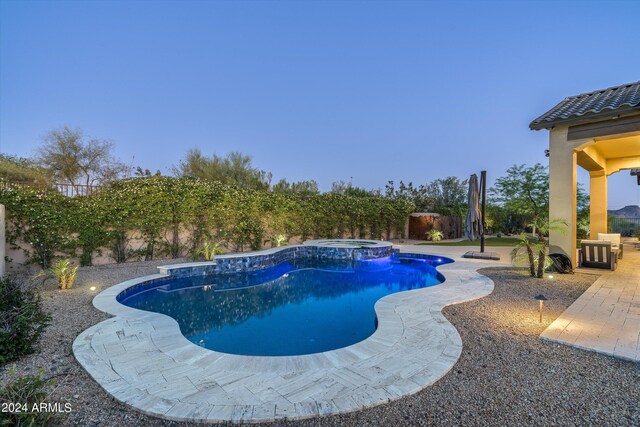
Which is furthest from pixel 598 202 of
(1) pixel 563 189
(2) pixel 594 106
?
(2) pixel 594 106

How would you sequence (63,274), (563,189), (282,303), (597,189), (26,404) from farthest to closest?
(597,189) → (563,189) → (282,303) → (63,274) → (26,404)

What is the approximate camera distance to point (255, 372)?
3141 mm

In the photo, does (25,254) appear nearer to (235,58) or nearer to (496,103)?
(235,58)

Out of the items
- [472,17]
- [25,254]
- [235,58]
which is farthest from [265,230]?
[472,17]

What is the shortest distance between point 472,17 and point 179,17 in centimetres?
1550

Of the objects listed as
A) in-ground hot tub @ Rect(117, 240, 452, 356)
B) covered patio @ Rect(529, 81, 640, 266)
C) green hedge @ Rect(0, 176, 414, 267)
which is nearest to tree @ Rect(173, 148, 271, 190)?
green hedge @ Rect(0, 176, 414, 267)

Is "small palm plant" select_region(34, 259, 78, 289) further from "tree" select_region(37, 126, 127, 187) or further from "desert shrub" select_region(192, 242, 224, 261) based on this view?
"tree" select_region(37, 126, 127, 187)

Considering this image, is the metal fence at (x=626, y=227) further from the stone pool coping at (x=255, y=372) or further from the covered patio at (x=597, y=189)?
the stone pool coping at (x=255, y=372)

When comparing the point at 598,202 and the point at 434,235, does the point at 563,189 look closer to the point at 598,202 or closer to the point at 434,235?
the point at 598,202

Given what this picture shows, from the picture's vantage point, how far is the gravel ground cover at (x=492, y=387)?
2.42 m

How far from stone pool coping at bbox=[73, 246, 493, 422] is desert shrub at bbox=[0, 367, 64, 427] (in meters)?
0.60

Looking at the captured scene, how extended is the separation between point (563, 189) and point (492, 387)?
7.54 meters

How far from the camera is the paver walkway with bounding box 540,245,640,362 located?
12.1 ft

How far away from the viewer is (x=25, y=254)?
28.0ft
